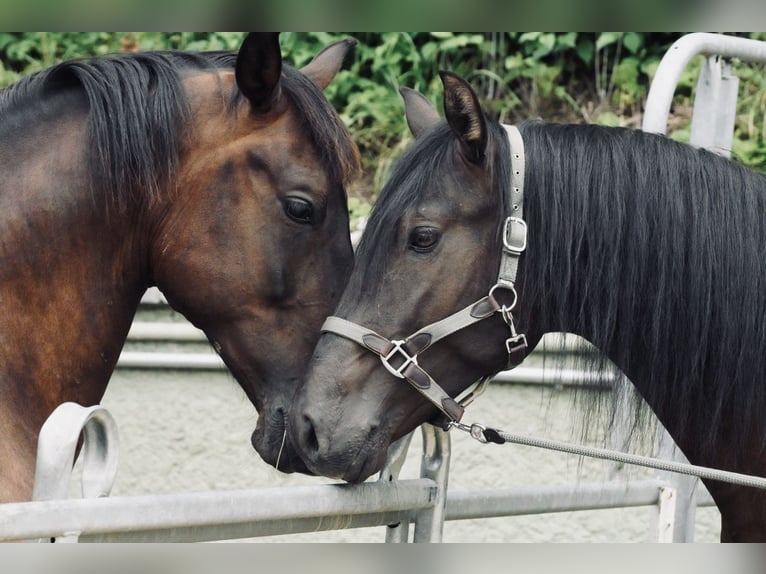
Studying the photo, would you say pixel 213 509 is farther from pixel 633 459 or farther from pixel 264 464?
pixel 264 464

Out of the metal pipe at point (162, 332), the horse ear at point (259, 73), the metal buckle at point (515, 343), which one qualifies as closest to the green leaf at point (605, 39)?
the metal pipe at point (162, 332)

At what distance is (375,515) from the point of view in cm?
219

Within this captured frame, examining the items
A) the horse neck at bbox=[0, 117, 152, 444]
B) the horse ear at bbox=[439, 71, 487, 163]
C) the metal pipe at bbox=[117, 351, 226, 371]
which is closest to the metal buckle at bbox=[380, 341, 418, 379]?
the horse ear at bbox=[439, 71, 487, 163]

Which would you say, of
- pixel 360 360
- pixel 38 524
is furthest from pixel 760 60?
pixel 38 524

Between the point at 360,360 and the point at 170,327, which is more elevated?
the point at 360,360

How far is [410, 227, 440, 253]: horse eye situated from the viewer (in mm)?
2221

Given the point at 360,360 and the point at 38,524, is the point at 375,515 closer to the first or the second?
the point at 360,360

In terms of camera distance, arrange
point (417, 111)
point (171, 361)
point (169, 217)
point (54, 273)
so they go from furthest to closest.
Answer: point (171, 361) < point (417, 111) < point (169, 217) < point (54, 273)

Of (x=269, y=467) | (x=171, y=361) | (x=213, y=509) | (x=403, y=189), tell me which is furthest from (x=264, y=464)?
(x=213, y=509)

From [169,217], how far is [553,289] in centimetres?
97

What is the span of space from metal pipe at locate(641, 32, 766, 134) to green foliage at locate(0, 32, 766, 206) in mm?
2594

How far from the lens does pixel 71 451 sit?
1458mm

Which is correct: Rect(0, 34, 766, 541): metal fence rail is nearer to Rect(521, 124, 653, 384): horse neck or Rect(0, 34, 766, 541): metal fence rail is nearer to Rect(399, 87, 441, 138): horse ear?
Rect(521, 124, 653, 384): horse neck

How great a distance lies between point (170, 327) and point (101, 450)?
10.0ft
